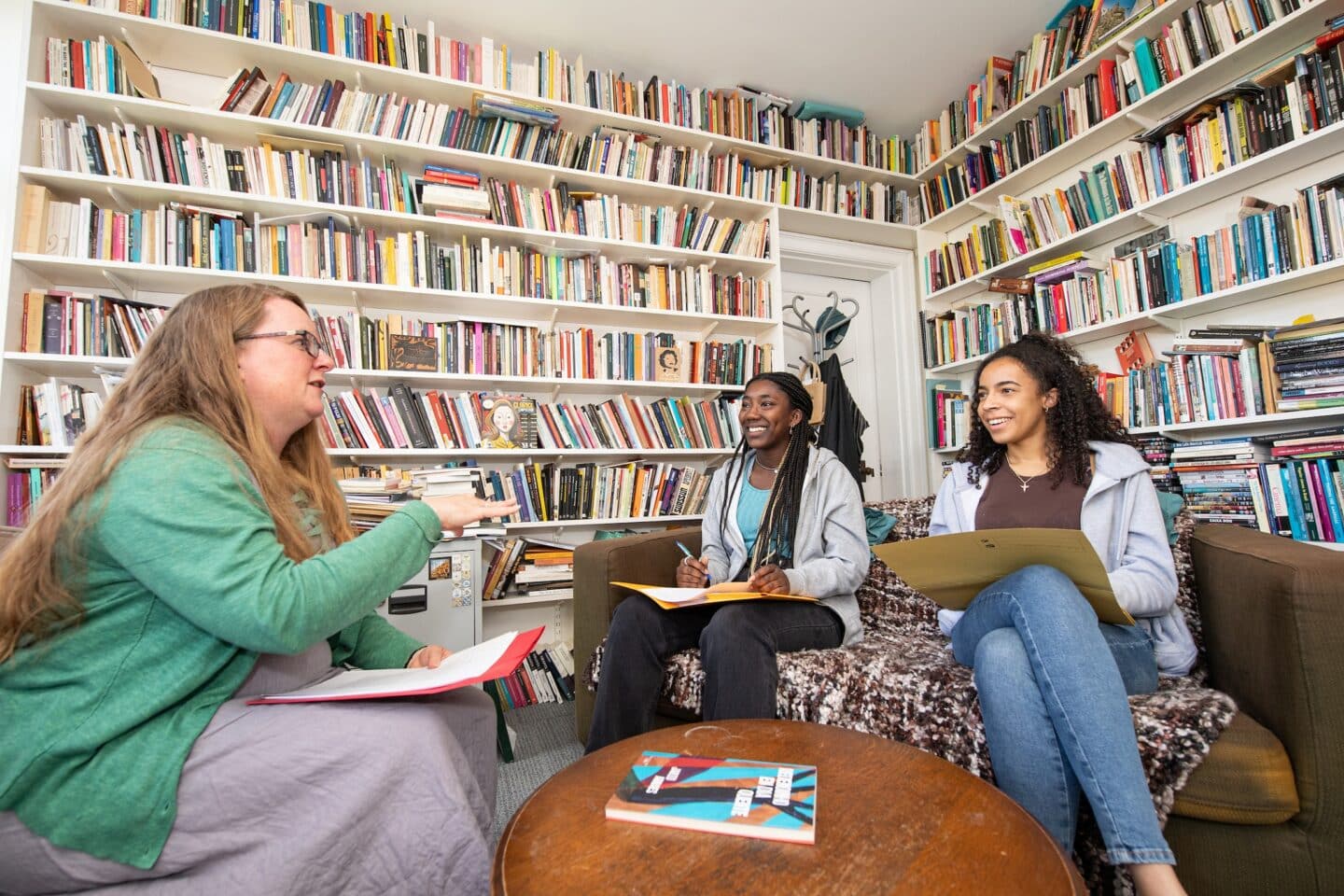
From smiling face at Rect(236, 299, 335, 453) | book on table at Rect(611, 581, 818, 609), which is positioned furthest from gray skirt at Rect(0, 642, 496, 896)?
book on table at Rect(611, 581, 818, 609)

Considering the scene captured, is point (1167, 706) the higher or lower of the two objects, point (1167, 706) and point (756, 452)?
the lower

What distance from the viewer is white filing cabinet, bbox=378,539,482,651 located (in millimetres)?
2205

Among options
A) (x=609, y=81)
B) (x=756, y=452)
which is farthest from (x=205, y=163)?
(x=756, y=452)

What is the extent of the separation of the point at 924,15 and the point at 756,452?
2.14 m

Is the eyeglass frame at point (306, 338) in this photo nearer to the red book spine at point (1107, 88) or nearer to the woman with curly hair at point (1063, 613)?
the woman with curly hair at point (1063, 613)

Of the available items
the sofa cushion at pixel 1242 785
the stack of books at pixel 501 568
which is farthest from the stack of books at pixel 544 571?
the sofa cushion at pixel 1242 785

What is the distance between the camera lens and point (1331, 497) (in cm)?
183

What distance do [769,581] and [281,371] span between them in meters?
1.09

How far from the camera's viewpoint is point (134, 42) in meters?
2.33

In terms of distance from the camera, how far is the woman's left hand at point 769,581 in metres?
1.47

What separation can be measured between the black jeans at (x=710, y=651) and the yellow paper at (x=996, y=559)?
0.34 metres

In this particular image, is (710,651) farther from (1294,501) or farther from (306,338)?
(1294,501)

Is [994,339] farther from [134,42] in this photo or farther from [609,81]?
[134,42]

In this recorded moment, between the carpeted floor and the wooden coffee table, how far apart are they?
871 mm
